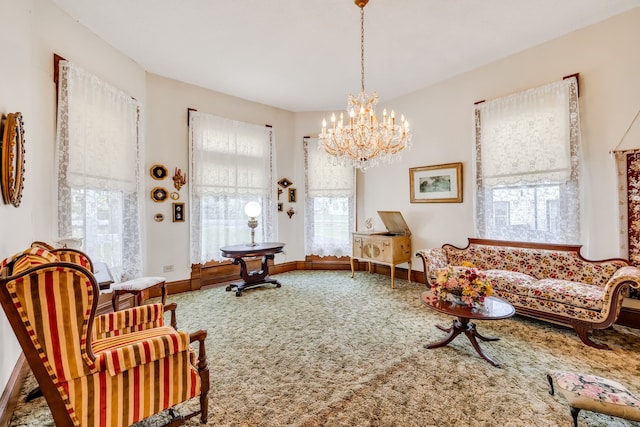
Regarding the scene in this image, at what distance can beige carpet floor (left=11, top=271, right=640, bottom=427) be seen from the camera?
6.01ft

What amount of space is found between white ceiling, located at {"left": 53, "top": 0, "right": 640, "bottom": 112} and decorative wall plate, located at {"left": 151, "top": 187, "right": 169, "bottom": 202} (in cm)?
183

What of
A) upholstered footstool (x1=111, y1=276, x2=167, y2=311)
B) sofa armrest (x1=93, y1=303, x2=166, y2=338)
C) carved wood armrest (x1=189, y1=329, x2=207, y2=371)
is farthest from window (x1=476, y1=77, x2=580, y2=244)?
upholstered footstool (x1=111, y1=276, x2=167, y2=311)

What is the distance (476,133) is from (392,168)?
160 centimetres

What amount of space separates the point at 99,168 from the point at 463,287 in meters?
4.22

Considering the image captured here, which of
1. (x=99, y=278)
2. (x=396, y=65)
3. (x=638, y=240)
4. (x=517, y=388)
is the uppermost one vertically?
(x=396, y=65)

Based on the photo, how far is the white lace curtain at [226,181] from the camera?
4773 millimetres

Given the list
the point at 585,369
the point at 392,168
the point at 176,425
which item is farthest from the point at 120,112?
the point at 585,369

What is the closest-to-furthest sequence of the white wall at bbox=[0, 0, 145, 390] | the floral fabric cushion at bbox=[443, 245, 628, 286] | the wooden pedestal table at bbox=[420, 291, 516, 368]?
1. the white wall at bbox=[0, 0, 145, 390]
2. the wooden pedestal table at bbox=[420, 291, 516, 368]
3. the floral fabric cushion at bbox=[443, 245, 628, 286]

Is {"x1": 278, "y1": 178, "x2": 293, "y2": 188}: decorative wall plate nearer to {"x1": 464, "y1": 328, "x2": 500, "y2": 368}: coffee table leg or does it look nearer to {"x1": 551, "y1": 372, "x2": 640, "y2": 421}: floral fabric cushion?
{"x1": 464, "y1": 328, "x2": 500, "y2": 368}: coffee table leg

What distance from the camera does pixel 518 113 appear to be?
12.6 feet

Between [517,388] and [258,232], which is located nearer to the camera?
[517,388]

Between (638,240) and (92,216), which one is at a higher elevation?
(92,216)

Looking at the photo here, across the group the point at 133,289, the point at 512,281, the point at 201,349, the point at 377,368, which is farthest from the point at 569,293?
the point at 133,289

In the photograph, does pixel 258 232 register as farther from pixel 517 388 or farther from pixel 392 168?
pixel 517 388
